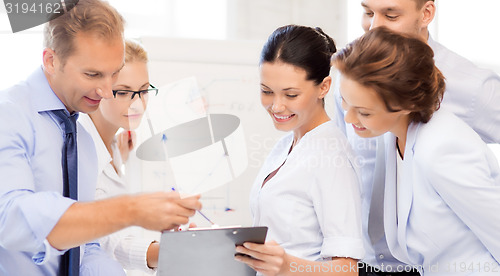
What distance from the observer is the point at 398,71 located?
54.9 inches

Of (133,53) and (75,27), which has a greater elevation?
(75,27)

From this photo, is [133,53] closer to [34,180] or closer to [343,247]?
[34,180]

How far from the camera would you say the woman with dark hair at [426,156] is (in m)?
1.35

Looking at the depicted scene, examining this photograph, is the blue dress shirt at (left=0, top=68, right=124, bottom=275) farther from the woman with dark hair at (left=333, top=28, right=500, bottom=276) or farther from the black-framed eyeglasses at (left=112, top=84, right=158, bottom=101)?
the woman with dark hair at (left=333, top=28, right=500, bottom=276)

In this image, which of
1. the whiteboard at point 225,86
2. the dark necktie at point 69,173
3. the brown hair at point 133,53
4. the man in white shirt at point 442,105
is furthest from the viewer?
the whiteboard at point 225,86

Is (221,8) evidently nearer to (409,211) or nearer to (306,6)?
(306,6)

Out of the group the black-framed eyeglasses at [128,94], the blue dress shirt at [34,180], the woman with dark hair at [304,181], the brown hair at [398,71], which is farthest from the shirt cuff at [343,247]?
the black-framed eyeglasses at [128,94]

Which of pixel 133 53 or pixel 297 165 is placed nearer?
pixel 297 165

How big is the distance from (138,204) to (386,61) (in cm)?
69

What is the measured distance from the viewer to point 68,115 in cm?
144

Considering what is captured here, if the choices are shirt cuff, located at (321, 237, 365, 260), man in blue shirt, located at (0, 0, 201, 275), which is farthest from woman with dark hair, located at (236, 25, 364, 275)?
man in blue shirt, located at (0, 0, 201, 275)

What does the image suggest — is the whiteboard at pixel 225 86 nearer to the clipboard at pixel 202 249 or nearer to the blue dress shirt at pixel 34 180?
the blue dress shirt at pixel 34 180

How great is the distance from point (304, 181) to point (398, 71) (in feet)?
1.30

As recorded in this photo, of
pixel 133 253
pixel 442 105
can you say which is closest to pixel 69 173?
pixel 133 253
